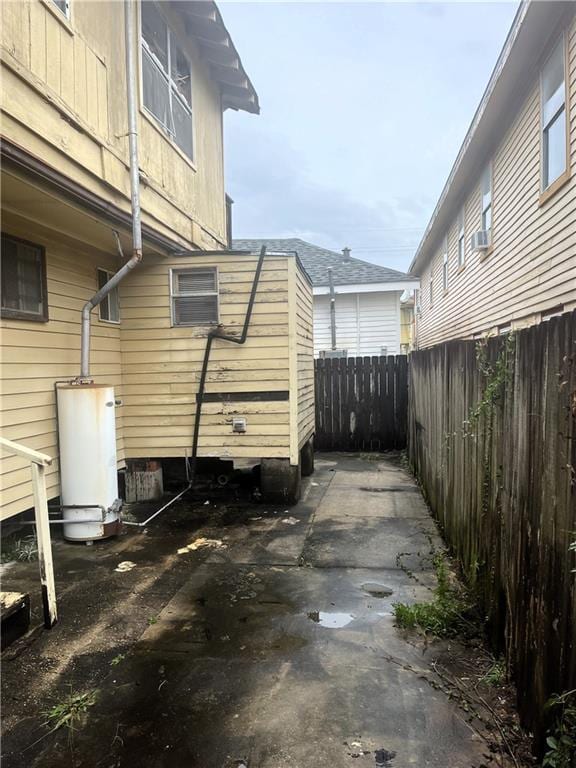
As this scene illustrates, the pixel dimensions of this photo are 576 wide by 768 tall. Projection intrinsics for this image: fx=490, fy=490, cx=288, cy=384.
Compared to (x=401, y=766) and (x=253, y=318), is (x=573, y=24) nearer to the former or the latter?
(x=253, y=318)

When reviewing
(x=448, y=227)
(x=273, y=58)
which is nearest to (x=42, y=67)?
(x=273, y=58)

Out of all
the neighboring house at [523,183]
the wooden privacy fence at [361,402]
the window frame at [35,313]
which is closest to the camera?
the window frame at [35,313]

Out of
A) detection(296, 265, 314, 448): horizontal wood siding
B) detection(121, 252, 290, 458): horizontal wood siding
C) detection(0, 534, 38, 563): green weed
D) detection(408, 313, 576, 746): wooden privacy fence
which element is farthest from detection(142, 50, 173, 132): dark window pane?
detection(0, 534, 38, 563): green weed

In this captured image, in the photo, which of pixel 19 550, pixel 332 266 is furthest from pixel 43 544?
pixel 332 266

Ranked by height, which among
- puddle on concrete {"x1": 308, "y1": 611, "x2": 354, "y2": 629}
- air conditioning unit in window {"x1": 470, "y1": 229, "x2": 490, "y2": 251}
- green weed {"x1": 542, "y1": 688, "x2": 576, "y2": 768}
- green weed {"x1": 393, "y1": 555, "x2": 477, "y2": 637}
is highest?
air conditioning unit in window {"x1": 470, "y1": 229, "x2": 490, "y2": 251}

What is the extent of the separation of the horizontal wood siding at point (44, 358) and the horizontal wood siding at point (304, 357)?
8.42ft

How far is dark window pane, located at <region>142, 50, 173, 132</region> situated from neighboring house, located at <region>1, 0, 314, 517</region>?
0.08ft

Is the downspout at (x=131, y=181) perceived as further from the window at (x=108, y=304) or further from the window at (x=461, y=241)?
the window at (x=461, y=241)

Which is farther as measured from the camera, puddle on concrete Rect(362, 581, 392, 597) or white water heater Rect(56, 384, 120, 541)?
white water heater Rect(56, 384, 120, 541)

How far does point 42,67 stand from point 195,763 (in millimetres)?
5049

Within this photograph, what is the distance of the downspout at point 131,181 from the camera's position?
5211mm

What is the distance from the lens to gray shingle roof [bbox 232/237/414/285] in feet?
55.5

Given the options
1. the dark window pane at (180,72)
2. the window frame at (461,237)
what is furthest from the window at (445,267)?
the dark window pane at (180,72)

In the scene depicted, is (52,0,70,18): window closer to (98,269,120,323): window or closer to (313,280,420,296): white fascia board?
(98,269,120,323): window
